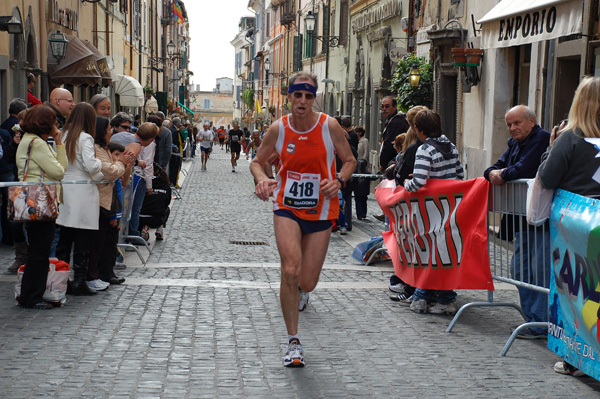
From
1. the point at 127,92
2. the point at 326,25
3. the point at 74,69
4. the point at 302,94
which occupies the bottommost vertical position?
the point at 302,94

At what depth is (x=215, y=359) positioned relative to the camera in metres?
6.36

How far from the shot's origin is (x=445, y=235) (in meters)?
8.09

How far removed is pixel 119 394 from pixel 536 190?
3.07 meters

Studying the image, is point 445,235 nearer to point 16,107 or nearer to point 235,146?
point 16,107

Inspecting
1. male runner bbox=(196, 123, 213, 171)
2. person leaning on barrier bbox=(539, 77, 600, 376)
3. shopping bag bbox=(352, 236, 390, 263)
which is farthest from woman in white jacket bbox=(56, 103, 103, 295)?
male runner bbox=(196, 123, 213, 171)

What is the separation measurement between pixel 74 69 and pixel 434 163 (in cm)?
1408

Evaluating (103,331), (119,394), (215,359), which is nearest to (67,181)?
(103,331)

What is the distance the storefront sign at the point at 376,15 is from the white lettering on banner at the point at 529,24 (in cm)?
1417

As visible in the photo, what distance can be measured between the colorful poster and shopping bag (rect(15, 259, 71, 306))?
4.06 m

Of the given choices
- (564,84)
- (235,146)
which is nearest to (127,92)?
(235,146)

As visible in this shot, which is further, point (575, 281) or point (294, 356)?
point (294, 356)

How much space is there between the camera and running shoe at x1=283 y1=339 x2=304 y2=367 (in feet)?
20.3

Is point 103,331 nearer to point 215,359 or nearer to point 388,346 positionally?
point 215,359

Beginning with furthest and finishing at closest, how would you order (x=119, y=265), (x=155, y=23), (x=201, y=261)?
1. (x=155, y=23)
2. (x=201, y=261)
3. (x=119, y=265)
